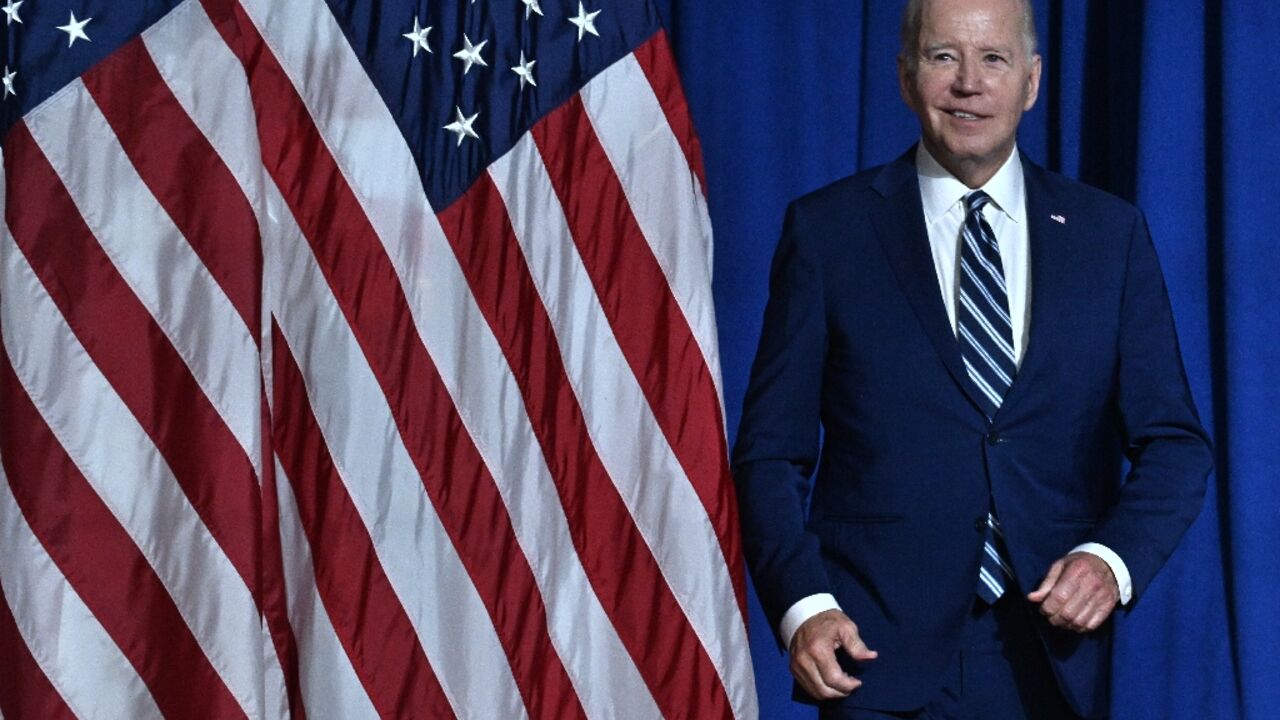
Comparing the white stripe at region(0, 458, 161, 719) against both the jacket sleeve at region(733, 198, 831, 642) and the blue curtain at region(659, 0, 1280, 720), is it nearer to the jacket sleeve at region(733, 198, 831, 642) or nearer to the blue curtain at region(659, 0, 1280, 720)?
the jacket sleeve at region(733, 198, 831, 642)

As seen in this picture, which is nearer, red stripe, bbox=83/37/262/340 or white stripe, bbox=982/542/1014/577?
white stripe, bbox=982/542/1014/577

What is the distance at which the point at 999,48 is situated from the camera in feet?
6.76

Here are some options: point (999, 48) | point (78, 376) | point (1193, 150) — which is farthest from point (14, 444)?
point (1193, 150)

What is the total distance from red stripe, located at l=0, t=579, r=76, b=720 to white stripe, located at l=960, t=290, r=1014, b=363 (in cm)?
144

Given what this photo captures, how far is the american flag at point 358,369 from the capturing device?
249cm

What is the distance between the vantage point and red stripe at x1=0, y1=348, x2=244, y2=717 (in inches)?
97.3

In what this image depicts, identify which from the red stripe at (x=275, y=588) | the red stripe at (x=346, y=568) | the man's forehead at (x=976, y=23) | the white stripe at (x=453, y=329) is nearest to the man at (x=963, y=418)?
the man's forehead at (x=976, y=23)

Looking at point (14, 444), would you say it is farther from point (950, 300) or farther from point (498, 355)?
point (950, 300)

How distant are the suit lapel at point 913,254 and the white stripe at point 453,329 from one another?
2.40 feet

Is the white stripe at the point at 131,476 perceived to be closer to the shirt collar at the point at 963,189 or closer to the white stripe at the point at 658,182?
the white stripe at the point at 658,182

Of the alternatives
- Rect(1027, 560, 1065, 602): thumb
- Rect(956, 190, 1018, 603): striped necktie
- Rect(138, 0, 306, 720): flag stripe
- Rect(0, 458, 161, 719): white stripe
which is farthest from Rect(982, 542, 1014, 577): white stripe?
Rect(0, 458, 161, 719): white stripe

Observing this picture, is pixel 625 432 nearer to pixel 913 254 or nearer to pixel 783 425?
pixel 783 425

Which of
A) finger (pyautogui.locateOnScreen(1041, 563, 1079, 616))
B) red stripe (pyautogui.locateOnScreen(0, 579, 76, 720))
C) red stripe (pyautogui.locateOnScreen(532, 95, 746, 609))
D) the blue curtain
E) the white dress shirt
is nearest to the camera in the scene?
finger (pyautogui.locateOnScreen(1041, 563, 1079, 616))

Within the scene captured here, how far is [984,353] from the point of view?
203cm
